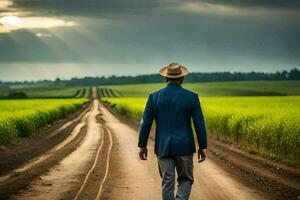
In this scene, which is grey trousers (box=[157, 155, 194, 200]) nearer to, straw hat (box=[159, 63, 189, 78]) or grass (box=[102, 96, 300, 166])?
straw hat (box=[159, 63, 189, 78])

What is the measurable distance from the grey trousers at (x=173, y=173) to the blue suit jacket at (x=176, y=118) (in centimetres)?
12

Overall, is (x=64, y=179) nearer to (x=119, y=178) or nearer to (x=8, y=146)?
(x=119, y=178)

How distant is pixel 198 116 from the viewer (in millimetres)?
8797

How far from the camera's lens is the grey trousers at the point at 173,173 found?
28.9 ft

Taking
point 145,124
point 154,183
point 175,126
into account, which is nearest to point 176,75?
point 175,126

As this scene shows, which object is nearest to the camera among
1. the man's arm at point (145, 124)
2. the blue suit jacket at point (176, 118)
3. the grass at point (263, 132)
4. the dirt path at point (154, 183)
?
the blue suit jacket at point (176, 118)

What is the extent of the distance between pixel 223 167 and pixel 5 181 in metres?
7.03

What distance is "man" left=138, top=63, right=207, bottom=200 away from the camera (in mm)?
8766

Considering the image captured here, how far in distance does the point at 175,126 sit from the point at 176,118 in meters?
0.12

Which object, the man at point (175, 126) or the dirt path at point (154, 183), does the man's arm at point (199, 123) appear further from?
the dirt path at point (154, 183)

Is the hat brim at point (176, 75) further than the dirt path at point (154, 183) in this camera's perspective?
No

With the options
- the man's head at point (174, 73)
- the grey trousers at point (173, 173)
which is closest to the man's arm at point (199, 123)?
the grey trousers at point (173, 173)

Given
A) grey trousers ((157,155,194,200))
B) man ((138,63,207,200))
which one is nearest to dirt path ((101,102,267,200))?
grey trousers ((157,155,194,200))

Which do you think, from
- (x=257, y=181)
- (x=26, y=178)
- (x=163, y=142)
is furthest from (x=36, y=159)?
(x=163, y=142)
